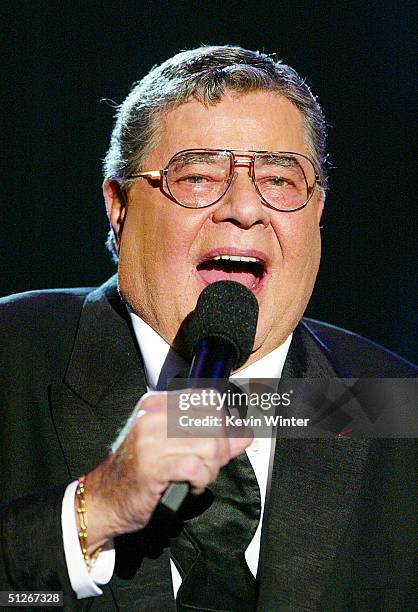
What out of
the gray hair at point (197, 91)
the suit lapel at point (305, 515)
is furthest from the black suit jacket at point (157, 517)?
the gray hair at point (197, 91)

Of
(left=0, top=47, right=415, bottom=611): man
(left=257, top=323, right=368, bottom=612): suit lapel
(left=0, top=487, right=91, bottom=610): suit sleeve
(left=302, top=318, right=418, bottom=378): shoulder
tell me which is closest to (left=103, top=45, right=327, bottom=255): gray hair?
(left=0, top=47, right=415, bottom=611): man

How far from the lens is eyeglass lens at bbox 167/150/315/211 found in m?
1.91

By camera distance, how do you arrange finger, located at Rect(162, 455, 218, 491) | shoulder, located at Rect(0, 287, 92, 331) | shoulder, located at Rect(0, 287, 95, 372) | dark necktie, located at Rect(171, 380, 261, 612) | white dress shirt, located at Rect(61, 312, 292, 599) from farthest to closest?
shoulder, located at Rect(0, 287, 92, 331)
shoulder, located at Rect(0, 287, 95, 372)
white dress shirt, located at Rect(61, 312, 292, 599)
dark necktie, located at Rect(171, 380, 261, 612)
finger, located at Rect(162, 455, 218, 491)

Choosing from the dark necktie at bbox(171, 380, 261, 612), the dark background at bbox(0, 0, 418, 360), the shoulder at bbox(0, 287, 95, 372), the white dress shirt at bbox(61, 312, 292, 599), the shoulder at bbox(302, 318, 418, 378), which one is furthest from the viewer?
the dark background at bbox(0, 0, 418, 360)

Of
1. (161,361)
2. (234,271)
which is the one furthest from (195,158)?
(161,361)

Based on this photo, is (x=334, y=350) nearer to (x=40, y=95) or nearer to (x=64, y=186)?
(x=64, y=186)

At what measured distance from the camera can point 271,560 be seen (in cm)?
190

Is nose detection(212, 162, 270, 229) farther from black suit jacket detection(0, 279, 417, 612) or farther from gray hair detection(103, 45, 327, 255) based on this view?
black suit jacket detection(0, 279, 417, 612)

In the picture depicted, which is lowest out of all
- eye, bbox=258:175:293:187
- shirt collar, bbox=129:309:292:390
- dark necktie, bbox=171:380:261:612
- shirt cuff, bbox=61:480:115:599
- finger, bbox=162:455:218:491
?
dark necktie, bbox=171:380:261:612

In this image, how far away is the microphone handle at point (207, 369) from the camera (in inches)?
51.8

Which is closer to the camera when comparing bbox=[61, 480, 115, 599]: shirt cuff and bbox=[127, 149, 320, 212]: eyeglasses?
bbox=[61, 480, 115, 599]: shirt cuff

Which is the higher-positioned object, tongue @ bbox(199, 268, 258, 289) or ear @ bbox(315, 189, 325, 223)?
ear @ bbox(315, 189, 325, 223)

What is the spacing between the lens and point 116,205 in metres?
2.14

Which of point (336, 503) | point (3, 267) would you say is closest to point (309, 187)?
point (336, 503)
